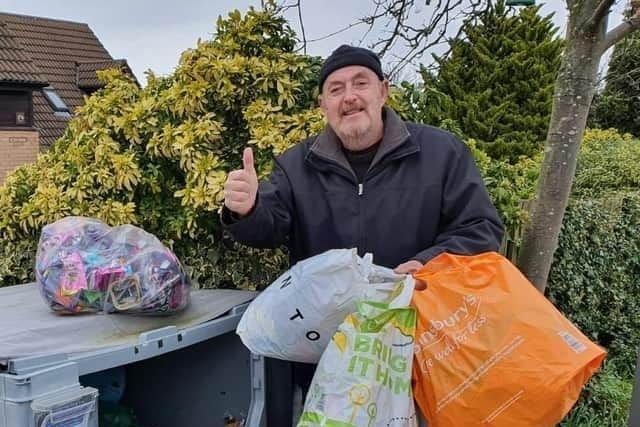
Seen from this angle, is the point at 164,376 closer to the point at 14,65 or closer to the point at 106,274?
the point at 106,274

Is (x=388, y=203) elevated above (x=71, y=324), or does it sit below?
above

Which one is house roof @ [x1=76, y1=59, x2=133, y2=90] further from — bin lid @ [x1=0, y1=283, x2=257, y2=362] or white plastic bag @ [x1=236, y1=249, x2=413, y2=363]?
white plastic bag @ [x1=236, y1=249, x2=413, y2=363]

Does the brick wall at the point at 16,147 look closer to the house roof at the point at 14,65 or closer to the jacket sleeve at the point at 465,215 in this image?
the house roof at the point at 14,65

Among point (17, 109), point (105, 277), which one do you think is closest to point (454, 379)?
point (105, 277)

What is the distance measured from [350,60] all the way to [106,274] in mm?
1114

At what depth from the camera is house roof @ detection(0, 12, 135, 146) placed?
1595 cm

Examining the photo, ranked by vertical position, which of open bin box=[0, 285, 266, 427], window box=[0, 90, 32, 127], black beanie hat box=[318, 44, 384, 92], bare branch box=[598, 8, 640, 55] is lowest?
open bin box=[0, 285, 266, 427]

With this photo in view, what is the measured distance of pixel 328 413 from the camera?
→ 1.68 meters

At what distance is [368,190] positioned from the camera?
2195mm

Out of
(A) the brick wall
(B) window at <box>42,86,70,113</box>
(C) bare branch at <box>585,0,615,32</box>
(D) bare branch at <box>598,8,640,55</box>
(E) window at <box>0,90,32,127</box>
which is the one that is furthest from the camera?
(B) window at <box>42,86,70,113</box>

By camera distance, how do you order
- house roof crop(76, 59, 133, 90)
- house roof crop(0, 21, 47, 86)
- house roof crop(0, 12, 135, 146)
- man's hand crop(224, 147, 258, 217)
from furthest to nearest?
house roof crop(76, 59, 133, 90), house roof crop(0, 12, 135, 146), house roof crop(0, 21, 47, 86), man's hand crop(224, 147, 258, 217)

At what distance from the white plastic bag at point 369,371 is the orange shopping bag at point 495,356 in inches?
2.0

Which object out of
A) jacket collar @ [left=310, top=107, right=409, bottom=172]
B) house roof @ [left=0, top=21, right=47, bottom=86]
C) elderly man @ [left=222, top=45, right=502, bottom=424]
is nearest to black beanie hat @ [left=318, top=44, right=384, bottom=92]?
elderly man @ [left=222, top=45, right=502, bottom=424]

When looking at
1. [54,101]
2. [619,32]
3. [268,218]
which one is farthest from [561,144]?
[54,101]
